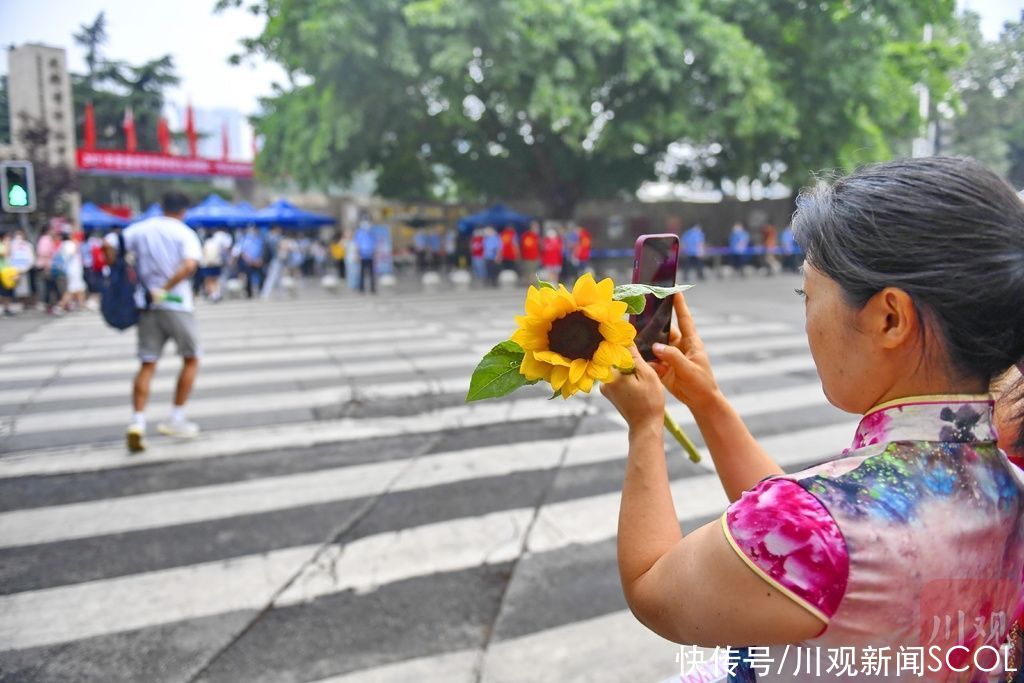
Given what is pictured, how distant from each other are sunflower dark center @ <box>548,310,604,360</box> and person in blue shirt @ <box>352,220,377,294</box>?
16.1 meters

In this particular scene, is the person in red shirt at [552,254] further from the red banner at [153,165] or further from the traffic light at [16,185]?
the red banner at [153,165]

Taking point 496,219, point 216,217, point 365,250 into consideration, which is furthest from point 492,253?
point 216,217

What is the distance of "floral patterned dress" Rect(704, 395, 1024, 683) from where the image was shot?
95cm

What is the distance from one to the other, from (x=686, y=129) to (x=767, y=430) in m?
12.3

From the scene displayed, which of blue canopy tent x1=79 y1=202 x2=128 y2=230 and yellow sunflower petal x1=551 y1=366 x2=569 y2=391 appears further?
blue canopy tent x1=79 y1=202 x2=128 y2=230

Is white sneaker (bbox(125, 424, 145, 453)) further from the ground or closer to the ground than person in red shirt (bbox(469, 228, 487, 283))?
closer to the ground

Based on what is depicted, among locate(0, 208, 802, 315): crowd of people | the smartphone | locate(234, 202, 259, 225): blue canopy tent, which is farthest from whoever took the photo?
locate(234, 202, 259, 225): blue canopy tent

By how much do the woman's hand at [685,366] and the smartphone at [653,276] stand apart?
6cm

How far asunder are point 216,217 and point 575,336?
959 inches

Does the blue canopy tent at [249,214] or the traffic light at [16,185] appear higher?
the blue canopy tent at [249,214]

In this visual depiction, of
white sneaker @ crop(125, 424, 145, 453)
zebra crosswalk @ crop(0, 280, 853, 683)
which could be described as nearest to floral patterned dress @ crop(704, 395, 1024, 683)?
zebra crosswalk @ crop(0, 280, 853, 683)

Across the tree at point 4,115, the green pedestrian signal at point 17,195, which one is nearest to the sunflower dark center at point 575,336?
the green pedestrian signal at point 17,195

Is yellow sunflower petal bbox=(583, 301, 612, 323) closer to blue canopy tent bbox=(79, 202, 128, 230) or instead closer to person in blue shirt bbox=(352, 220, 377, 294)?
person in blue shirt bbox=(352, 220, 377, 294)

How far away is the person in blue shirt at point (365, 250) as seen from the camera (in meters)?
17.0
